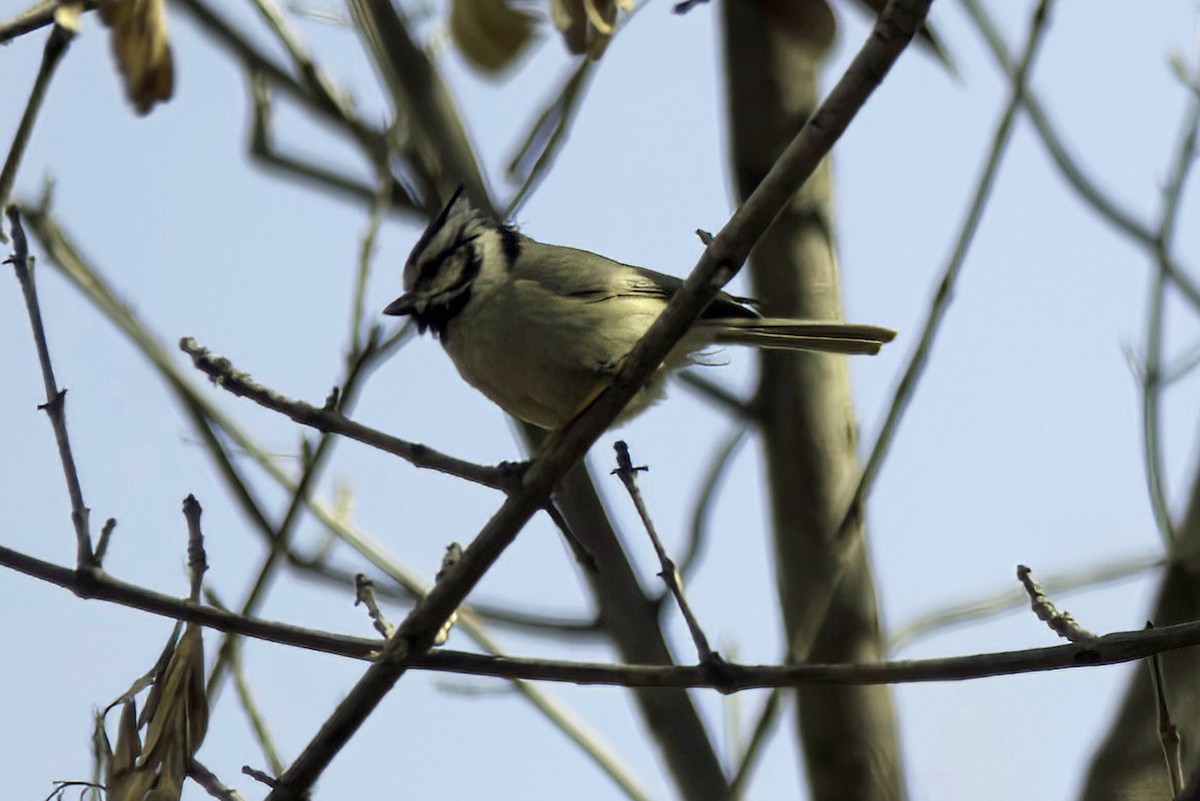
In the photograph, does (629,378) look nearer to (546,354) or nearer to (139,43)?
(139,43)

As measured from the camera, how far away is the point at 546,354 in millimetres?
3697

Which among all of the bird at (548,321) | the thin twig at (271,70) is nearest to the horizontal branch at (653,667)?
the bird at (548,321)

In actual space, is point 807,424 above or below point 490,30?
above

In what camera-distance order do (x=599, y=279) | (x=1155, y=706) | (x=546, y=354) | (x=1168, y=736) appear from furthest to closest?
1. (x=599, y=279)
2. (x=546, y=354)
3. (x=1155, y=706)
4. (x=1168, y=736)

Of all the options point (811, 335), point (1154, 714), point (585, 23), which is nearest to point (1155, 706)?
point (1154, 714)

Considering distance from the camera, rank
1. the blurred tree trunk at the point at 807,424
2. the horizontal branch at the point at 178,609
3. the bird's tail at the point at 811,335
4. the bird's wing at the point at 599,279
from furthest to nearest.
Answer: the bird's wing at the point at 599,279, the bird's tail at the point at 811,335, the blurred tree trunk at the point at 807,424, the horizontal branch at the point at 178,609

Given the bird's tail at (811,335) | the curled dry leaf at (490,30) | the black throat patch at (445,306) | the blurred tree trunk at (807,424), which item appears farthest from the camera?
the black throat patch at (445,306)

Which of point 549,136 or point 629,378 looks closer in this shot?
point 629,378

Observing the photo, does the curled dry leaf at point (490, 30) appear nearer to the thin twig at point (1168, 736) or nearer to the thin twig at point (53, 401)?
the thin twig at point (53, 401)

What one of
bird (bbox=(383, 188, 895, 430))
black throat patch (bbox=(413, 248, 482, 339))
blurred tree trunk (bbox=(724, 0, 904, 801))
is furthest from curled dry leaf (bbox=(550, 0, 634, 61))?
black throat patch (bbox=(413, 248, 482, 339))

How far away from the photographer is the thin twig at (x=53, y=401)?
2174mm

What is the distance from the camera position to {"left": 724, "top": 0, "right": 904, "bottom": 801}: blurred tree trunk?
3.27 meters

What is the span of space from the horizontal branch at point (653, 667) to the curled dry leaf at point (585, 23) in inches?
40.3

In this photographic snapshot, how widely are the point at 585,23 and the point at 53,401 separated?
42.0 inches
